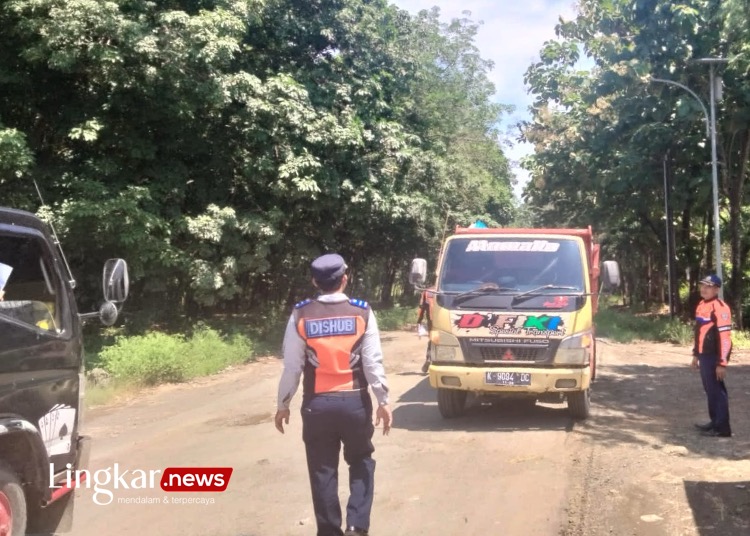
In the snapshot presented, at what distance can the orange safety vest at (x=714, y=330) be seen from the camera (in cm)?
760

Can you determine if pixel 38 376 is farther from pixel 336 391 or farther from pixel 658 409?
pixel 658 409

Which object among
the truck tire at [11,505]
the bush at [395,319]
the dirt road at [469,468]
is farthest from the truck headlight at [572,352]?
the bush at [395,319]

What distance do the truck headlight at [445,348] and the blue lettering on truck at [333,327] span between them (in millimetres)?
4197

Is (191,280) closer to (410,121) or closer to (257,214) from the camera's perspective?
(257,214)

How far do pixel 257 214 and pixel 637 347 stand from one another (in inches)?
405

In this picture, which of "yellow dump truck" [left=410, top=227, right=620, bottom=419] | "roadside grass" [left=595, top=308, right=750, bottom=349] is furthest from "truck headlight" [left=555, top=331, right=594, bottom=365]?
"roadside grass" [left=595, top=308, right=750, bottom=349]

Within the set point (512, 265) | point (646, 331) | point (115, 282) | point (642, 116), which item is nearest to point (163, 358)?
point (512, 265)

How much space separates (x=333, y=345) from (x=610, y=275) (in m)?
5.62

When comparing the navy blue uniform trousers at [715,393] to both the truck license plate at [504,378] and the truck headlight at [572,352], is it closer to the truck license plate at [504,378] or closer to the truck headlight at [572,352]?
the truck headlight at [572,352]

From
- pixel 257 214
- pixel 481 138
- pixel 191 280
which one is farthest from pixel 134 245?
pixel 481 138

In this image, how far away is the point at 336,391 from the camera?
4289 millimetres

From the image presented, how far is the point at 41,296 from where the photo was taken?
4551 millimetres

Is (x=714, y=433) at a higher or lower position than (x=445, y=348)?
lower

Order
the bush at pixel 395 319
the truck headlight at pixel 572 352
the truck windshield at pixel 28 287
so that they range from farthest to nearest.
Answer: the bush at pixel 395 319
the truck headlight at pixel 572 352
the truck windshield at pixel 28 287
